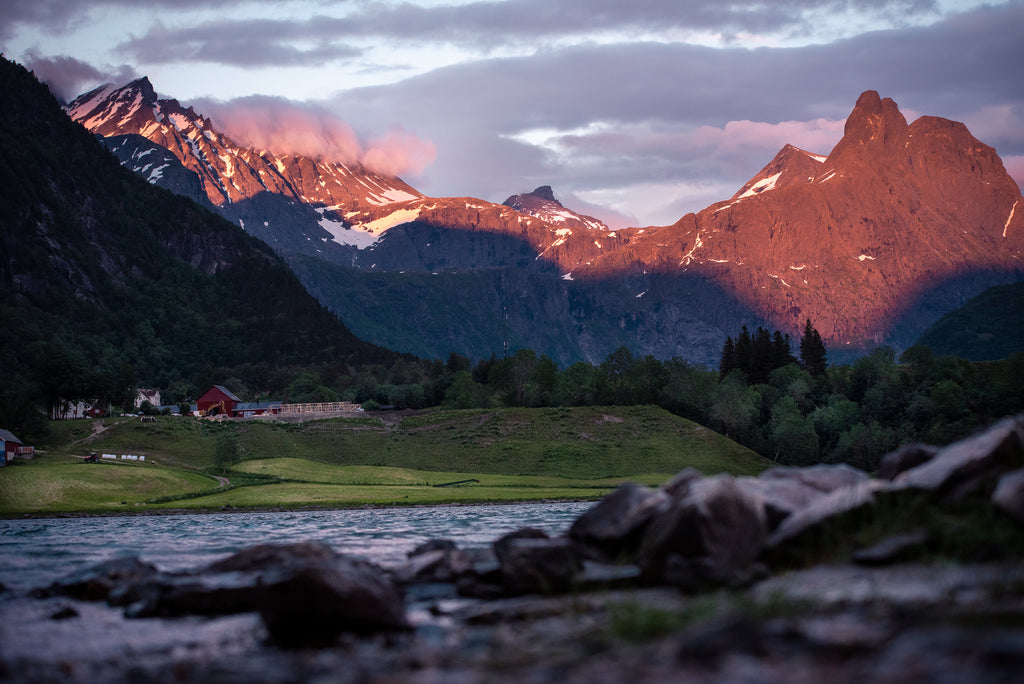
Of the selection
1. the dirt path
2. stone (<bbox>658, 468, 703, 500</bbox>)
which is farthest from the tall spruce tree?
stone (<bbox>658, 468, 703, 500</bbox>)

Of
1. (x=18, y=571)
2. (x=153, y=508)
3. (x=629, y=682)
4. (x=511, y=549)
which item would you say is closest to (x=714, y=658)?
(x=629, y=682)

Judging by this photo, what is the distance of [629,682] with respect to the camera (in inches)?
393

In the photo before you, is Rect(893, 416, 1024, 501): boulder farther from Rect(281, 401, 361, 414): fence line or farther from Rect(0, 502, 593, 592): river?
Rect(281, 401, 361, 414): fence line

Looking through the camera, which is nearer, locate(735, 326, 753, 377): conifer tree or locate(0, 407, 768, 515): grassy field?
locate(0, 407, 768, 515): grassy field

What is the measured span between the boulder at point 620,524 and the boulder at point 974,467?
5620mm

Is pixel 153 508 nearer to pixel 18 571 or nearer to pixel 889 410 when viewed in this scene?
pixel 18 571

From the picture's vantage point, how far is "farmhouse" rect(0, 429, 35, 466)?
3332 inches

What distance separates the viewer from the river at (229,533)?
28.3 meters

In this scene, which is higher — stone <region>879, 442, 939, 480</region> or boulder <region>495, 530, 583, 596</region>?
stone <region>879, 442, 939, 480</region>

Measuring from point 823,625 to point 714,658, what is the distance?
1.98 m

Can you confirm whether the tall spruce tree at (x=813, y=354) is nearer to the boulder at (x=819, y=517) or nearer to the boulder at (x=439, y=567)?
the boulder at (x=439, y=567)

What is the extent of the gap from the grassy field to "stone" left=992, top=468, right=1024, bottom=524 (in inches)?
1893

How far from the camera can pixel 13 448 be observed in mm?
88875

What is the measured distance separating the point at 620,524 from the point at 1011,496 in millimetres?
8406
